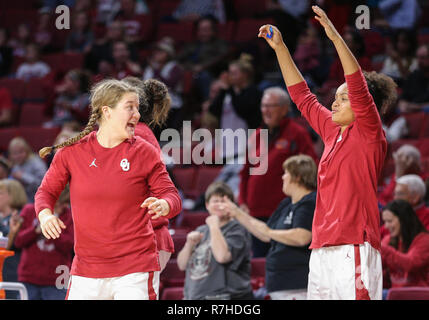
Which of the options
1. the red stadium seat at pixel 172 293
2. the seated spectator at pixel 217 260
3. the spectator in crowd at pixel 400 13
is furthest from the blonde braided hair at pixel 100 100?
the spectator in crowd at pixel 400 13

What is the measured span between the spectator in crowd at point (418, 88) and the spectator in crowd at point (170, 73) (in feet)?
8.10

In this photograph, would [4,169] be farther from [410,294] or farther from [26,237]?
[410,294]

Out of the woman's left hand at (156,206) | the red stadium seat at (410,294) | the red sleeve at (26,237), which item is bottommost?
the red stadium seat at (410,294)

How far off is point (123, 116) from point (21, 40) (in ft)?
28.1

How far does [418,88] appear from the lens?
782cm

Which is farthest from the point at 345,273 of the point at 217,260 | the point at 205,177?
the point at 205,177

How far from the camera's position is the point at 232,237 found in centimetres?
524

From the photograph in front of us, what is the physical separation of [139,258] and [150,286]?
131 mm

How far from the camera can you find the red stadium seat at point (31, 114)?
31.6ft

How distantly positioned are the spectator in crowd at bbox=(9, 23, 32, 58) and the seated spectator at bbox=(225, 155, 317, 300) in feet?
24.2

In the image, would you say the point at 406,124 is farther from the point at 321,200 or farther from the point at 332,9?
the point at 321,200

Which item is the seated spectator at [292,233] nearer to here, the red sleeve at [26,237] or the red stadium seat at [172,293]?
the red stadium seat at [172,293]

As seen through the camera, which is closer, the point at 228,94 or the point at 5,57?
the point at 228,94

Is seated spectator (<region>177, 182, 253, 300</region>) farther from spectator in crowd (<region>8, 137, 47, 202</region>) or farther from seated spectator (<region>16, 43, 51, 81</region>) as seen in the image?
seated spectator (<region>16, 43, 51, 81</region>)
